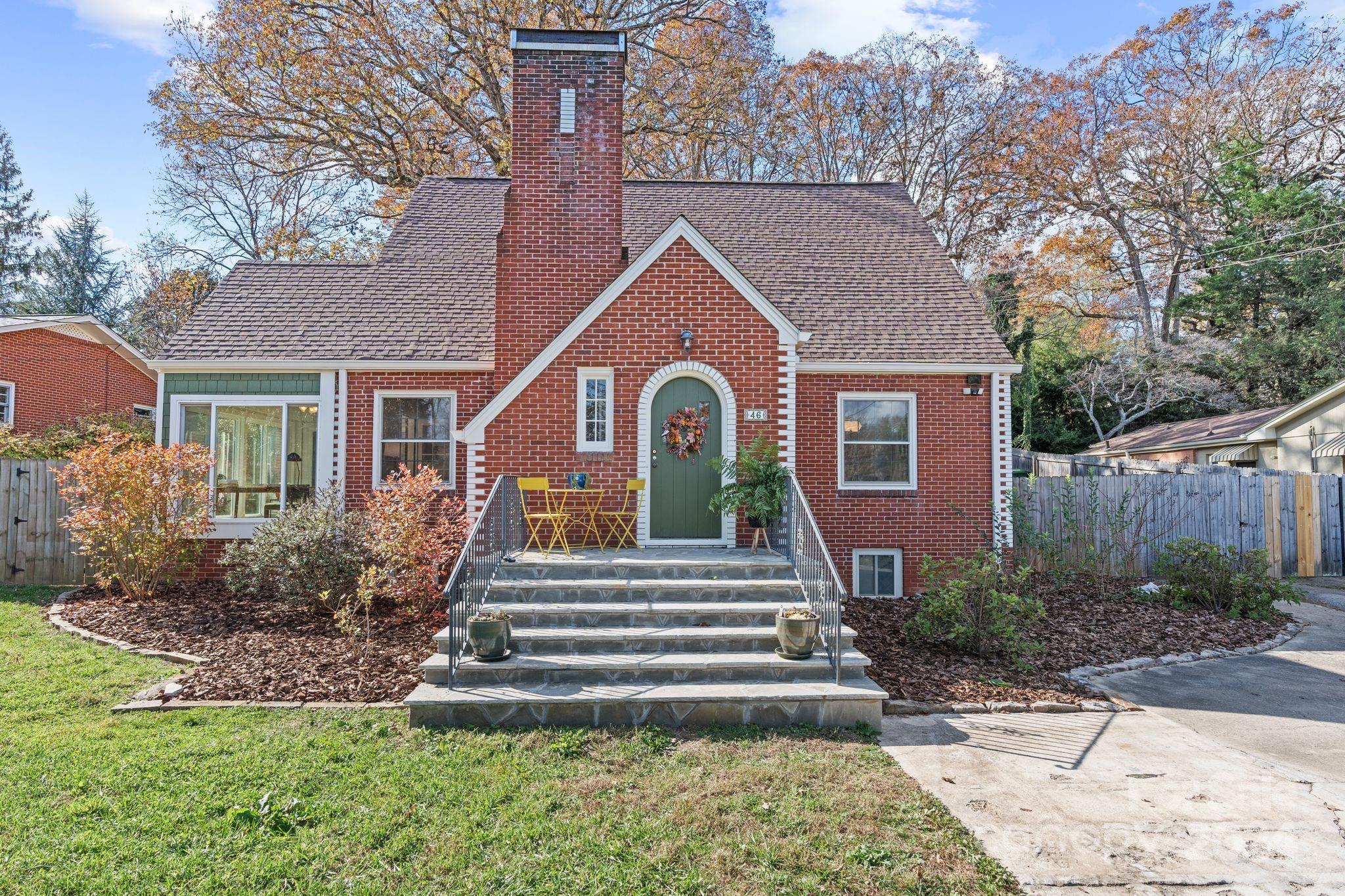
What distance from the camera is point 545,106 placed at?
32.7ft

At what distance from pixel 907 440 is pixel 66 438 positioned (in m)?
14.8

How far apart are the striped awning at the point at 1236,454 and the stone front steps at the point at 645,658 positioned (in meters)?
16.5

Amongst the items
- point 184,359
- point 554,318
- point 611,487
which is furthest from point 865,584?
point 184,359

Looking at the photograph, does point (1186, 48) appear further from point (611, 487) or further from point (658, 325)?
point (611, 487)

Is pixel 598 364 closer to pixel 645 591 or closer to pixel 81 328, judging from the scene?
pixel 645 591

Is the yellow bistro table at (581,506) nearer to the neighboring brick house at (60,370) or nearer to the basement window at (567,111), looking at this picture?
the basement window at (567,111)

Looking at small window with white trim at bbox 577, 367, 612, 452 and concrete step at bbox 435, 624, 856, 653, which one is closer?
concrete step at bbox 435, 624, 856, 653

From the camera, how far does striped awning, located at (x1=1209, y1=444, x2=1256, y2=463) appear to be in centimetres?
1791

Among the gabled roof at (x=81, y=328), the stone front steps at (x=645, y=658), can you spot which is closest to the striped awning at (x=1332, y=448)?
the stone front steps at (x=645, y=658)

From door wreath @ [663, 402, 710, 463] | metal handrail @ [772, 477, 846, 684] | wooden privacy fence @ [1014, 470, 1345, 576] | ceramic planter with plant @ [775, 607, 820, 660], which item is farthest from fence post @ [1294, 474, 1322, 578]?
ceramic planter with plant @ [775, 607, 820, 660]

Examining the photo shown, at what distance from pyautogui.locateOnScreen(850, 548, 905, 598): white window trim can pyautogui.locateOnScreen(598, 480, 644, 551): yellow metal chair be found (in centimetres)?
344

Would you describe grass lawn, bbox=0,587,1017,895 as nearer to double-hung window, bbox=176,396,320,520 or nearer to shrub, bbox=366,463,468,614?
shrub, bbox=366,463,468,614

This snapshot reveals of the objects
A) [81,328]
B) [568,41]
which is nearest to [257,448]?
[568,41]

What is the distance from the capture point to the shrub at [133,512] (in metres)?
9.27
